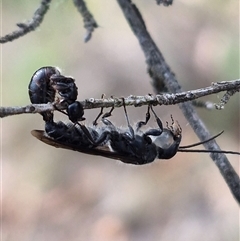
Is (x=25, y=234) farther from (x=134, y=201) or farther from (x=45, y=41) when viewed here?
(x=45, y=41)

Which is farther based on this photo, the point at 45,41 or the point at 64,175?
the point at 64,175

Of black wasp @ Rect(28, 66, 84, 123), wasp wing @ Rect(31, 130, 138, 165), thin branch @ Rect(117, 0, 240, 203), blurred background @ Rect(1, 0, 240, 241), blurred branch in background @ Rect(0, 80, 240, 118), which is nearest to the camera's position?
blurred branch in background @ Rect(0, 80, 240, 118)

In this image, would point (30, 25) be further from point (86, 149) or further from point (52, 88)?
point (86, 149)

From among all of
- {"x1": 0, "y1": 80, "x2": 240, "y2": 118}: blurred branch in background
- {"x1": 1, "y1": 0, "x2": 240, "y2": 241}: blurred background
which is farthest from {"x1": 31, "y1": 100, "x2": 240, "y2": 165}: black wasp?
{"x1": 1, "y1": 0, "x2": 240, "y2": 241}: blurred background

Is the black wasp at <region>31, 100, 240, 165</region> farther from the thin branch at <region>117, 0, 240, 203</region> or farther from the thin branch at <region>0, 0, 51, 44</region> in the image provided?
the thin branch at <region>0, 0, 51, 44</region>

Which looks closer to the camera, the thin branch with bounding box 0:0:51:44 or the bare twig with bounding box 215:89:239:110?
the bare twig with bounding box 215:89:239:110

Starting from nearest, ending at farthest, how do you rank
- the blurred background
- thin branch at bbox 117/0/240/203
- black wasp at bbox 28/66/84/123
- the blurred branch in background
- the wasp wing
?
the blurred branch in background → black wasp at bbox 28/66/84/123 → thin branch at bbox 117/0/240/203 → the wasp wing → the blurred background

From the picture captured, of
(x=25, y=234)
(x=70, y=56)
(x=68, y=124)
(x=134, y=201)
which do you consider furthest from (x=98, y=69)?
(x=68, y=124)

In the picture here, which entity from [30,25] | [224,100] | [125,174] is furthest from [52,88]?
[125,174]
